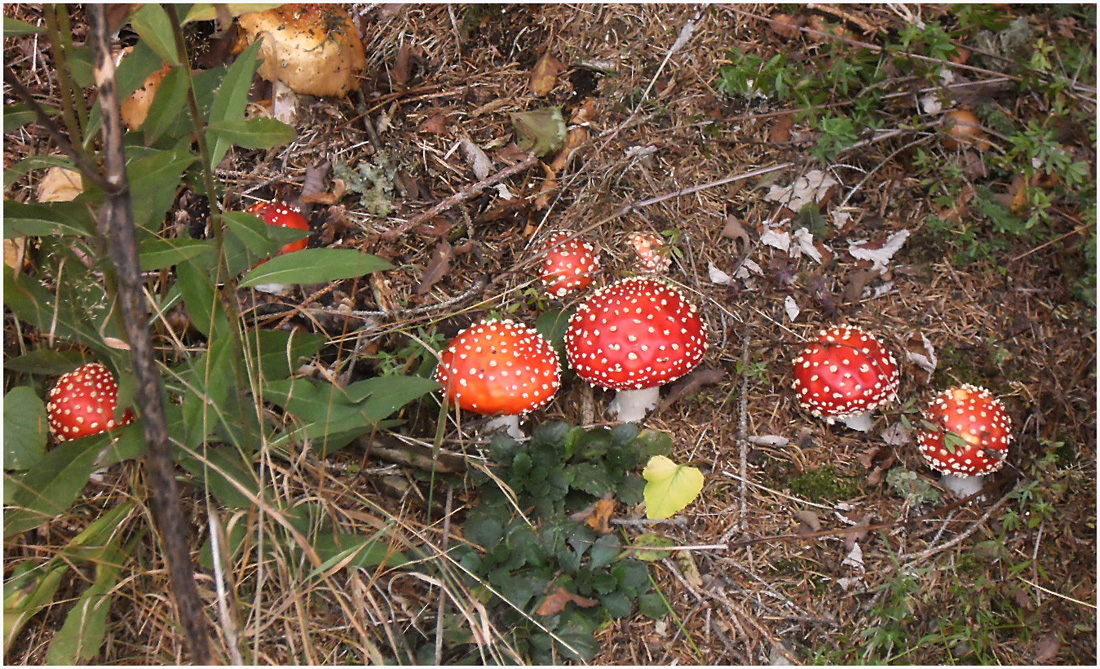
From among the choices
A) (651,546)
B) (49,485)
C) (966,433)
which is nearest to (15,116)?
(49,485)

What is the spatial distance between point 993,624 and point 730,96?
8.15 ft

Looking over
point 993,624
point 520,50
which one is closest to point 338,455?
point 520,50

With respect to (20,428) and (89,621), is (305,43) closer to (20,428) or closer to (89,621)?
(20,428)

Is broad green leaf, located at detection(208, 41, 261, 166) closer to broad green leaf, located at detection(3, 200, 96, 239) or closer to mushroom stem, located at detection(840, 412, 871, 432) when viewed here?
broad green leaf, located at detection(3, 200, 96, 239)

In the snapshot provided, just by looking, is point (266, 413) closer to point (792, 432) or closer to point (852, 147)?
point (792, 432)

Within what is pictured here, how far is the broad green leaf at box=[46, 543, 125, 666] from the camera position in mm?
2662

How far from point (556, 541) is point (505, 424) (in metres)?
0.57

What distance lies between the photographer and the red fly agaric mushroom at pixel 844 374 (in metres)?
3.11

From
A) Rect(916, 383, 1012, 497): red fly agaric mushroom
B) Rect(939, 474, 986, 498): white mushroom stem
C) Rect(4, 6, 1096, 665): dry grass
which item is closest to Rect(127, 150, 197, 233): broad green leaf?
Rect(4, 6, 1096, 665): dry grass

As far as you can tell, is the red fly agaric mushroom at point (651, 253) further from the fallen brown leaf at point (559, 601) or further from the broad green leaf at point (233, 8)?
the broad green leaf at point (233, 8)

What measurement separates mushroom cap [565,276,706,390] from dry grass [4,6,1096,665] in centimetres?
39

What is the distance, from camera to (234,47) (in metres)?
3.42

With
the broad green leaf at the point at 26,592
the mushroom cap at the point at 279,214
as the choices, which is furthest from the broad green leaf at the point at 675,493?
the broad green leaf at the point at 26,592

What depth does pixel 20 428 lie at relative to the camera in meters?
2.47
